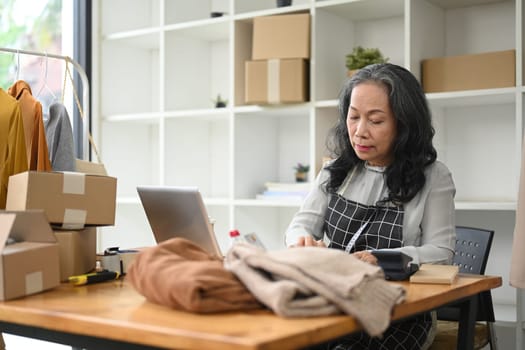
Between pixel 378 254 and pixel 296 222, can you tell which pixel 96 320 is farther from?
pixel 296 222

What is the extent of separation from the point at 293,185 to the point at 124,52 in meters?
1.40

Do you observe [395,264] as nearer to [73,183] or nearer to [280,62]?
[73,183]

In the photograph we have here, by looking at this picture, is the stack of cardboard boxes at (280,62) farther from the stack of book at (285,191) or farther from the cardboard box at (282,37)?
the stack of book at (285,191)

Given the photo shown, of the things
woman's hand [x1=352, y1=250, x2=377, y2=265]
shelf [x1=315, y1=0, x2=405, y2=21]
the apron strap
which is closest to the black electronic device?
woman's hand [x1=352, y1=250, x2=377, y2=265]

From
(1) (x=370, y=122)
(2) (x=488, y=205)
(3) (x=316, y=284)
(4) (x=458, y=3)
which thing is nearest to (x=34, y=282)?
(3) (x=316, y=284)

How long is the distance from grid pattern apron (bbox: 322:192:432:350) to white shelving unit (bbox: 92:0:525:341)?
0.94m

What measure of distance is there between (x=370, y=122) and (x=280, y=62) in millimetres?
1248

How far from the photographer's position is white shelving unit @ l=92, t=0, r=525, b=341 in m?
3.28

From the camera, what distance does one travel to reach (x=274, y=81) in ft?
11.1

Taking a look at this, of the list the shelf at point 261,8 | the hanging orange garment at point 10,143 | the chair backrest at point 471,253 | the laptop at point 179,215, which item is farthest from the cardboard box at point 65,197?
the shelf at point 261,8

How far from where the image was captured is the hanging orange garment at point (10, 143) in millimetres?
2256

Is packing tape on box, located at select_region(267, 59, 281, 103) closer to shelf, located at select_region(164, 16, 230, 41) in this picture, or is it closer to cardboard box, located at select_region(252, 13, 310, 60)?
cardboard box, located at select_region(252, 13, 310, 60)

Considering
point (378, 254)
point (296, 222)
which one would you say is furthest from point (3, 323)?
point (296, 222)

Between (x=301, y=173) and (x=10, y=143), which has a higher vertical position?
(x=10, y=143)
